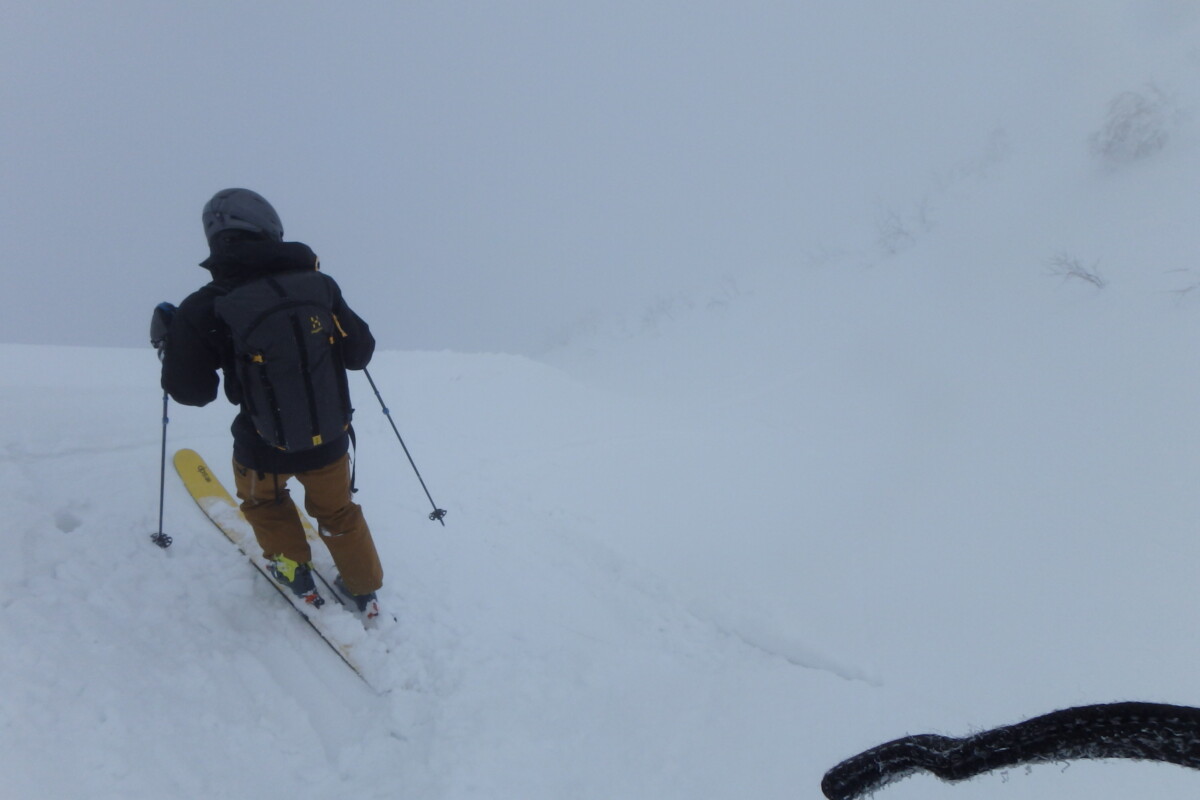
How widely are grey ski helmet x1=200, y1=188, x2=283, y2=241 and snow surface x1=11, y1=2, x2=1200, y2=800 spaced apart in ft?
6.79

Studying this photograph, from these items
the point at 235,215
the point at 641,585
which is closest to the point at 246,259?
the point at 235,215

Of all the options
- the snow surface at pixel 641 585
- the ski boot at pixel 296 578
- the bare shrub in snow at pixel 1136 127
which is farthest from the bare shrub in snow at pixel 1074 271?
the ski boot at pixel 296 578

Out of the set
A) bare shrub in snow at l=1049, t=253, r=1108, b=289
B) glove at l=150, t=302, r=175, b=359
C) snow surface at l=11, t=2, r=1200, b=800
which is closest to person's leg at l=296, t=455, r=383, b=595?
snow surface at l=11, t=2, r=1200, b=800

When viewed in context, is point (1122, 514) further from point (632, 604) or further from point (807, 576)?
point (632, 604)

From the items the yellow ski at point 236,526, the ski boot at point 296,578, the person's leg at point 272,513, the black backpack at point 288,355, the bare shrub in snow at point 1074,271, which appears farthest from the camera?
the bare shrub in snow at point 1074,271

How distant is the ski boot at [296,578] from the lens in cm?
351

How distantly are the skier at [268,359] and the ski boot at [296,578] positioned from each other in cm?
19

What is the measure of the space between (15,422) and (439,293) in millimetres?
71570

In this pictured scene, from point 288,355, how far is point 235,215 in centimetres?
69

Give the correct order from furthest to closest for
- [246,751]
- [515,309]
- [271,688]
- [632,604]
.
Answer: [515,309], [632,604], [271,688], [246,751]

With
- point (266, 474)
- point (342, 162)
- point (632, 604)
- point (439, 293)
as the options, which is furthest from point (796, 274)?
point (342, 162)

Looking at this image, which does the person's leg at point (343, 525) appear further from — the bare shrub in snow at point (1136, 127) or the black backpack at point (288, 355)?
the bare shrub in snow at point (1136, 127)

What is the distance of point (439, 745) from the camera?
9.33ft

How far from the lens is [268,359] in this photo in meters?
2.84
